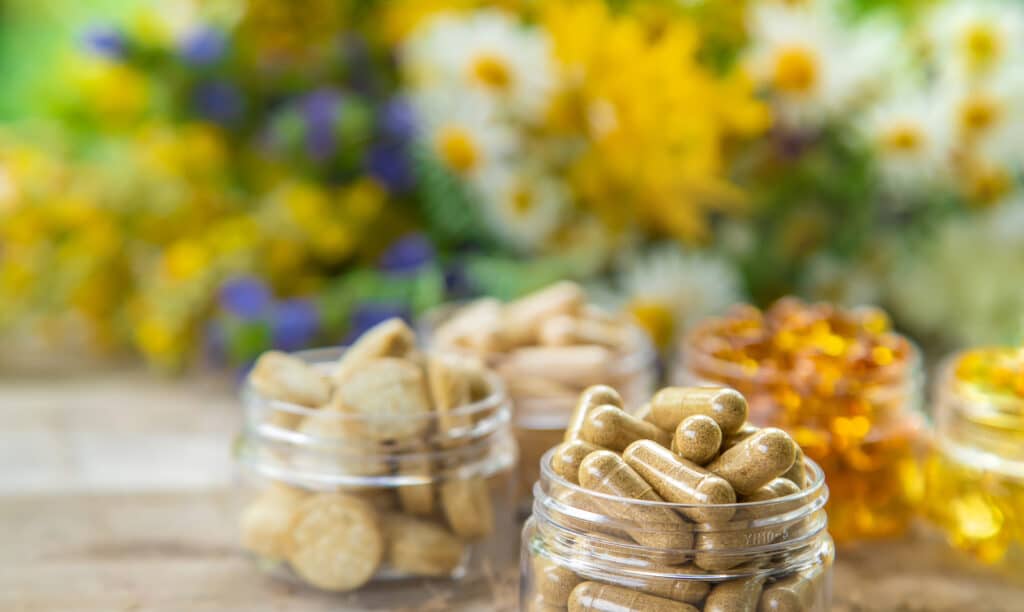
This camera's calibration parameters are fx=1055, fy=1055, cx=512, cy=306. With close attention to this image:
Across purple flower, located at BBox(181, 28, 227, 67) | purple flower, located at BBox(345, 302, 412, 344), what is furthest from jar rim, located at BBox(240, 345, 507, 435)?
purple flower, located at BBox(181, 28, 227, 67)

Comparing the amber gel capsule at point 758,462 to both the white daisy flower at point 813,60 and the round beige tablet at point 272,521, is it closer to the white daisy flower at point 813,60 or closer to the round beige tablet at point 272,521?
the round beige tablet at point 272,521

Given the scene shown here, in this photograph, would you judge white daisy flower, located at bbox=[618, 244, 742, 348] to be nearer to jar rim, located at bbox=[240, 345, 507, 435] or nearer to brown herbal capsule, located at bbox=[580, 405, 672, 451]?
jar rim, located at bbox=[240, 345, 507, 435]

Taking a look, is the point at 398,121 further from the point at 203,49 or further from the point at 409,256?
the point at 203,49

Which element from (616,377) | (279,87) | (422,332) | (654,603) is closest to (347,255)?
(279,87)

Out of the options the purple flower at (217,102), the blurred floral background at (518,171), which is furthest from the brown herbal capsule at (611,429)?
the purple flower at (217,102)

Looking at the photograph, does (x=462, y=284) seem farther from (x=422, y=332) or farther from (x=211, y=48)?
(x=211, y=48)

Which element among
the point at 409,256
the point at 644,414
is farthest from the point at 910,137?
the point at 644,414
